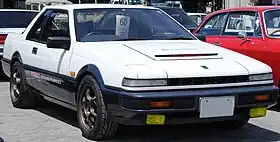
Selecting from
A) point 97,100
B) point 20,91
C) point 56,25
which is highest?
point 56,25

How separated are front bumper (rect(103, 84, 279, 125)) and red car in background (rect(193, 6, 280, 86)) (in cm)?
190

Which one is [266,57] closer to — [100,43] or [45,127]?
[100,43]

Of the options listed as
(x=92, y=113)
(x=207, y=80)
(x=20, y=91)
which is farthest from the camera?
(x=20, y=91)

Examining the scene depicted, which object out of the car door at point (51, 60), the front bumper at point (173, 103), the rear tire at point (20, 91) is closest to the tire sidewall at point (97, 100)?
the front bumper at point (173, 103)

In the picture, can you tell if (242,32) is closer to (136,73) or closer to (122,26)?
(122,26)

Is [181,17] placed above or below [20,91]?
above

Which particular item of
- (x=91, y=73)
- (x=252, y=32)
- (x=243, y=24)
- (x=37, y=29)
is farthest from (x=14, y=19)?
(x=91, y=73)

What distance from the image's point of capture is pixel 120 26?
241 inches

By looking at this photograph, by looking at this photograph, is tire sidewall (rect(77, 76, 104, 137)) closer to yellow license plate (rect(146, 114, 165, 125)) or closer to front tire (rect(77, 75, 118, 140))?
front tire (rect(77, 75, 118, 140))

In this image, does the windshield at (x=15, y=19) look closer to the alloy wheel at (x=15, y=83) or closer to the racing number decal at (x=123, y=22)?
the alloy wheel at (x=15, y=83)

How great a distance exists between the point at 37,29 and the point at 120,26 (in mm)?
1413

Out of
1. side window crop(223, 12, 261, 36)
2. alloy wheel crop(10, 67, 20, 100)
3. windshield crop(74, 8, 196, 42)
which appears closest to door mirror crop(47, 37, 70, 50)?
windshield crop(74, 8, 196, 42)

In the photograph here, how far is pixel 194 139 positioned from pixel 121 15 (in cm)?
170

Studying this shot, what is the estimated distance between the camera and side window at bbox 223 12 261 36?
7402 millimetres
